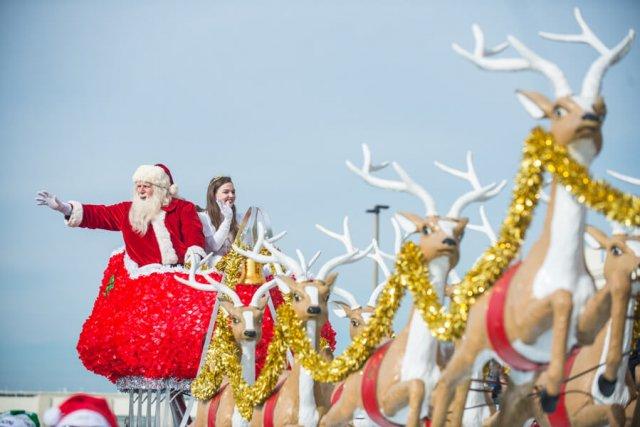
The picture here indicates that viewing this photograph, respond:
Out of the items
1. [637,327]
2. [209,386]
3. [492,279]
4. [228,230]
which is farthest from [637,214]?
[228,230]

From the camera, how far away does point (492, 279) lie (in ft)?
26.6

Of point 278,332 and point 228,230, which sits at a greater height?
point 228,230

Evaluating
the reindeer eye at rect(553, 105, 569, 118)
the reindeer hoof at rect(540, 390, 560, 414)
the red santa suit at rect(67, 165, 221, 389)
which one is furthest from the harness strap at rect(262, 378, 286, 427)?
the reindeer eye at rect(553, 105, 569, 118)

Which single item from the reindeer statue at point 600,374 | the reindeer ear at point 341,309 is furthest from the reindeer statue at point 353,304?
the reindeer statue at point 600,374

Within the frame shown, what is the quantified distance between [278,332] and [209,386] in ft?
4.88

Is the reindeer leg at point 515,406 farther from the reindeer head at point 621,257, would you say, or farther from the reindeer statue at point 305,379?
the reindeer statue at point 305,379

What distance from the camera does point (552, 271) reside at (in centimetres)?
728

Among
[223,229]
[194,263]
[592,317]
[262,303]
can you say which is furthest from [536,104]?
[223,229]

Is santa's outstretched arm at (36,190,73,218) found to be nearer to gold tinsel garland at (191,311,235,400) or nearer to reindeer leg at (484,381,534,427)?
gold tinsel garland at (191,311,235,400)

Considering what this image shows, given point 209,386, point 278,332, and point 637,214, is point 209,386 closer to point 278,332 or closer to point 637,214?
point 278,332

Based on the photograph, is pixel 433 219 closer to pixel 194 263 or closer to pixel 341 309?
pixel 341 309

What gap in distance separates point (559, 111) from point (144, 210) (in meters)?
6.24

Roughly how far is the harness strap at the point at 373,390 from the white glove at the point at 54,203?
4.46 metres

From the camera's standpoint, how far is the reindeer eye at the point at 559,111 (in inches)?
284
